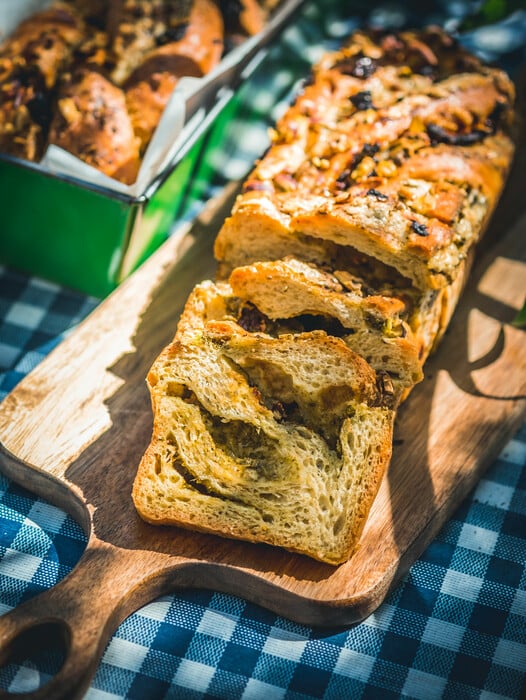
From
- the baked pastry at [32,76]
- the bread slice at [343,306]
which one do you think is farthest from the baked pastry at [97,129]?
the bread slice at [343,306]

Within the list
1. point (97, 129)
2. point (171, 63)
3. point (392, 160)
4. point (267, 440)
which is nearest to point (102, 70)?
point (171, 63)

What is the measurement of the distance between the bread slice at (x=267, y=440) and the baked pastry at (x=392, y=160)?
560 millimetres

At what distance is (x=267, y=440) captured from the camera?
327 cm

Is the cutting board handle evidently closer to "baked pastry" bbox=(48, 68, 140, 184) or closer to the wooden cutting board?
the wooden cutting board

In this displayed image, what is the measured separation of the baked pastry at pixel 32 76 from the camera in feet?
14.0

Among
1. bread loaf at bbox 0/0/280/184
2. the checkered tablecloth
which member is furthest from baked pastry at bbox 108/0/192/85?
the checkered tablecloth

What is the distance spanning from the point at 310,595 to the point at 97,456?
39.5 inches

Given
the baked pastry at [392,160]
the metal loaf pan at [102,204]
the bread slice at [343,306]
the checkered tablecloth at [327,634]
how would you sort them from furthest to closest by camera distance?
the metal loaf pan at [102,204] < the baked pastry at [392,160] < the bread slice at [343,306] < the checkered tablecloth at [327,634]

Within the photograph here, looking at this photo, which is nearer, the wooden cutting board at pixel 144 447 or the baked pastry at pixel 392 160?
the wooden cutting board at pixel 144 447

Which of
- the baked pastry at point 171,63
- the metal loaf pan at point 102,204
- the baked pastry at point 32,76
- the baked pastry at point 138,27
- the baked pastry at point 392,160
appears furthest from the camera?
the baked pastry at point 138,27

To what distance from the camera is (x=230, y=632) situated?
3.12m

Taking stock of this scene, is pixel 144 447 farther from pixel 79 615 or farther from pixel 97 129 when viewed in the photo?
pixel 97 129

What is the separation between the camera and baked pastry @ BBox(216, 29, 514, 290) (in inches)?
143

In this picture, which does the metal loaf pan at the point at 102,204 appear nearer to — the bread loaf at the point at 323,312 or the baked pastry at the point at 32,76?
the baked pastry at the point at 32,76
